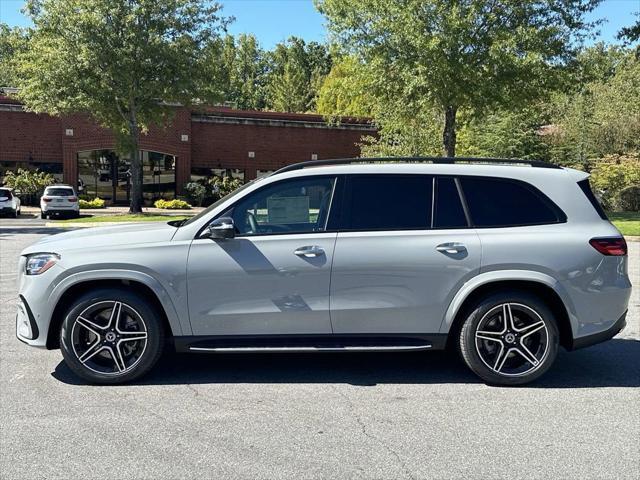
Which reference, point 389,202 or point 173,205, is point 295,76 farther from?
point 389,202

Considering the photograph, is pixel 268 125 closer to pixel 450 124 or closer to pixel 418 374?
pixel 450 124

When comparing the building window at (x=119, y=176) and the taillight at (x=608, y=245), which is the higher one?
the building window at (x=119, y=176)

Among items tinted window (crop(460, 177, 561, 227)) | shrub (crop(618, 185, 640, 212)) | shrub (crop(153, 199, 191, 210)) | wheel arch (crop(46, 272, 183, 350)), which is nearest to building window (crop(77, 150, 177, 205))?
shrub (crop(153, 199, 191, 210))

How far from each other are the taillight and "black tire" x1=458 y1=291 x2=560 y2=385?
2.03ft

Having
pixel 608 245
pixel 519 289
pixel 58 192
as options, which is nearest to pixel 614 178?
pixel 58 192

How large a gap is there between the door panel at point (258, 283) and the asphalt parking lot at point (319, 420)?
573 mm

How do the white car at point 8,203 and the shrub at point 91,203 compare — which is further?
the shrub at point 91,203

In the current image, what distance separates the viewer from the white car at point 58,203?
26.7 meters

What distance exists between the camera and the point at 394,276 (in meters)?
4.63

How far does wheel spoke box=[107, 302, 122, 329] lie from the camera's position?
4.66 m

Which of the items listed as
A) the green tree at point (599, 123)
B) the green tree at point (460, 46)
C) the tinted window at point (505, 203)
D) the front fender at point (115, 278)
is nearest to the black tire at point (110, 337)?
the front fender at point (115, 278)

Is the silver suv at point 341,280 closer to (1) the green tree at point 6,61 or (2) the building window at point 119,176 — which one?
(2) the building window at point 119,176

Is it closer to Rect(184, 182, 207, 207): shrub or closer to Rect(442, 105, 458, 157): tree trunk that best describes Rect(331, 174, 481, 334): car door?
Rect(442, 105, 458, 157): tree trunk

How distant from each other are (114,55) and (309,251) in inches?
865
